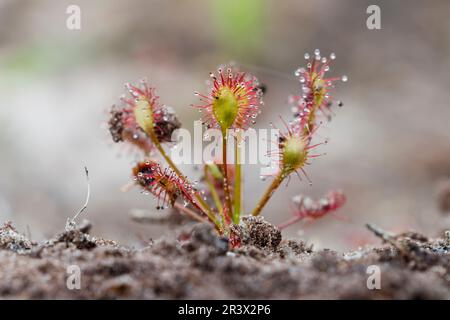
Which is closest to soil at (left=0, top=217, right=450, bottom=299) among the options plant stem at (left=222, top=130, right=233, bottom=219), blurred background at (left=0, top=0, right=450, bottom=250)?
plant stem at (left=222, top=130, right=233, bottom=219)

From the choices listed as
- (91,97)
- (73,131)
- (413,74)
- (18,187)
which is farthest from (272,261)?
(413,74)

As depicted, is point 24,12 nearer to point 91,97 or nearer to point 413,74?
point 91,97

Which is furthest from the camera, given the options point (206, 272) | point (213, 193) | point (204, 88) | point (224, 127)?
point (204, 88)

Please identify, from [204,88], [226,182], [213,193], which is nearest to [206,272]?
[226,182]

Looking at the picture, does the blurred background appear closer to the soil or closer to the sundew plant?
the sundew plant

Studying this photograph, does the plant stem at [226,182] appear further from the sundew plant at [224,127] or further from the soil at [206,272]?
the soil at [206,272]

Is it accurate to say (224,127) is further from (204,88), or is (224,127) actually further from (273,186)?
(204,88)

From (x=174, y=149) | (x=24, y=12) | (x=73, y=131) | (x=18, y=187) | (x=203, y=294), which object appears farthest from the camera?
(x=24, y=12)
